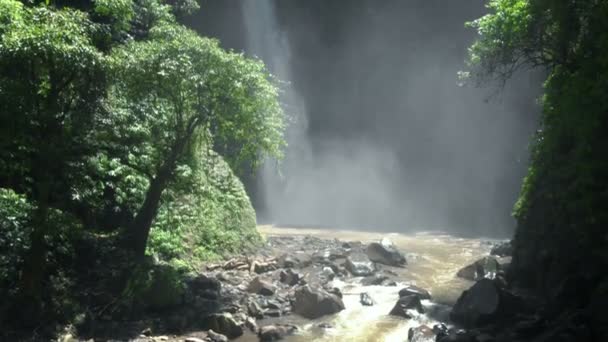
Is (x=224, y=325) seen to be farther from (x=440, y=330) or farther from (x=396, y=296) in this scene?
(x=396, y=296)

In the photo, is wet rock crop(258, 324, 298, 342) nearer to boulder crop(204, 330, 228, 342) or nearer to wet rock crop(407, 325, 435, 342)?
boulder crop(204, 330, 228, 342)

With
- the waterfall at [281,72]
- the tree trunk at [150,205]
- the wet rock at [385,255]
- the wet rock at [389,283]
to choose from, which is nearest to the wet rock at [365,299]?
the wet rock at [389,283]

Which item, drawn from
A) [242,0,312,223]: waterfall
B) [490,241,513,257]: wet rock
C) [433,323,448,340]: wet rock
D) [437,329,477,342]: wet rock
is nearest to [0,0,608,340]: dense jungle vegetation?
[437,329,477,342]: wet rock

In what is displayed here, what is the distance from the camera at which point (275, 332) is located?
10.1 m

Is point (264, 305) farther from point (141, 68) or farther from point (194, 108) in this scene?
point (141, 68)

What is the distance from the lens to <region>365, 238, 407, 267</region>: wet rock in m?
18.4

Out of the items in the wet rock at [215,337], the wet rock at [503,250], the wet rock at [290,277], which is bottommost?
the wet rock at [215,337]

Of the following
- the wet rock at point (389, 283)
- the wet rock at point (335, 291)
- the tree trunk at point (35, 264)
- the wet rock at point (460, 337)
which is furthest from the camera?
the wet rock at point (389, 283)

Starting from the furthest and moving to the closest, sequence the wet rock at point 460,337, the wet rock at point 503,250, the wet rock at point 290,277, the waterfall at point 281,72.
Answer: the waterfall at point 281,72
the wet rock at point 503,250
the wet rock at point 290,277
the wet rock at point 460,337

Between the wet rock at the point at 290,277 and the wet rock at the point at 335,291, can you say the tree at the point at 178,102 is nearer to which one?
the wet rock at the point at 290,277

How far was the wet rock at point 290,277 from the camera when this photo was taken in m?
14.1

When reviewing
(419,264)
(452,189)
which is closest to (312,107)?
(452,189)

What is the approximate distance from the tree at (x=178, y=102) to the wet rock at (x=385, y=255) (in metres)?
8.17

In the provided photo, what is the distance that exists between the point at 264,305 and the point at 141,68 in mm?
→ 6627
